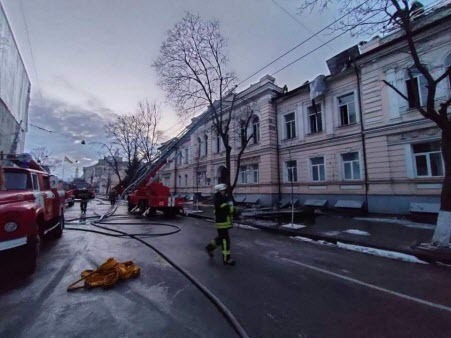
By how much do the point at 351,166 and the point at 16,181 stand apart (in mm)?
17734

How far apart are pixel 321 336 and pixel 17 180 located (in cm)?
753

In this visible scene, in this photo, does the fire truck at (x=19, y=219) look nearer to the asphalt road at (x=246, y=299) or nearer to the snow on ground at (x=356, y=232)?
the asphalt road at (x=246, y=299)

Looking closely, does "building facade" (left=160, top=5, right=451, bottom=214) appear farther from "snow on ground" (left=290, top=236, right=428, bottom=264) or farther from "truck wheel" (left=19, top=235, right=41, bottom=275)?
"truck wheel" (left=19, top=235, right=41, bottom=275)

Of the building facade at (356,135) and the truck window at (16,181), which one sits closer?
the truck window at (16,181)

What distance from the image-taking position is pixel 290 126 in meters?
22.3

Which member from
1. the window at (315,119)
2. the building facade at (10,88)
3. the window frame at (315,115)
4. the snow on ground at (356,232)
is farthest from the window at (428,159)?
the building facade at (10,88)

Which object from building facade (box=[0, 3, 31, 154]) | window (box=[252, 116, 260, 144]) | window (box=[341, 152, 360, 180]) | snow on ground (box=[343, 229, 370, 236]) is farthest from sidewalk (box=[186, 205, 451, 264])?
building facade (box=[0, 3, 31, 154])

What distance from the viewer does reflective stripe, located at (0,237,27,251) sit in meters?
4.50

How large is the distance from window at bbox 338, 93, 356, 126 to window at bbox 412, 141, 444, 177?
14.7ft

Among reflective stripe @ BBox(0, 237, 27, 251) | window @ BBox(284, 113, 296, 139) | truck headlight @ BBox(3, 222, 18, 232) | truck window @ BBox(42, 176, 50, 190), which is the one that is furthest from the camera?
window @ BBox(284, 113, 296, 139)

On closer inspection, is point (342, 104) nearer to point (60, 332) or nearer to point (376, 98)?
point (376, 98)

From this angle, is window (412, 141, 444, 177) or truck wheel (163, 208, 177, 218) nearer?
window (412, 141, 444, 177)

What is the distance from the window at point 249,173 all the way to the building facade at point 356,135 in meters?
0.10

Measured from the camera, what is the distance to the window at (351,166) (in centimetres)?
1708
